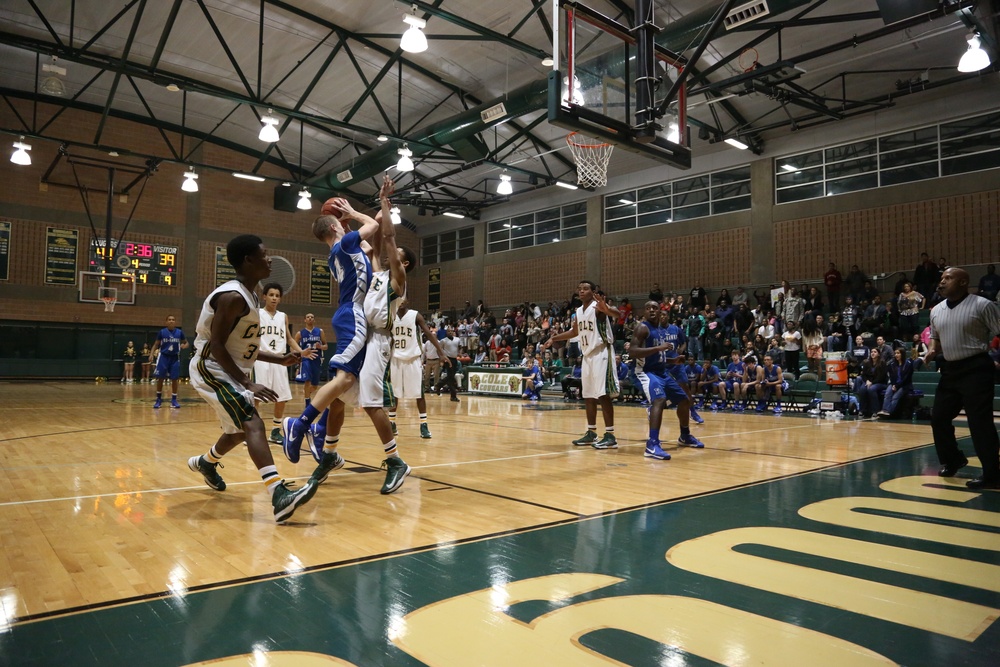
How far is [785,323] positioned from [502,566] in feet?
50.2

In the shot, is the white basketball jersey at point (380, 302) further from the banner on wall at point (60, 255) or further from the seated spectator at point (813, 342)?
the banner on wall at point (60, 255)

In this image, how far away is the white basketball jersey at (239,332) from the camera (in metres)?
3.77

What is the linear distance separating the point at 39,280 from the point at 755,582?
26841 millimetres

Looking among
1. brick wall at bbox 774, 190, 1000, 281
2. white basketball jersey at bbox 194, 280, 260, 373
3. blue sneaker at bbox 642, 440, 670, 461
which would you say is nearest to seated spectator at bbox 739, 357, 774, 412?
brick wall at bbox 774, 190, 1000, 281

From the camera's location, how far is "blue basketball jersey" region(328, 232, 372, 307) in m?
4.50

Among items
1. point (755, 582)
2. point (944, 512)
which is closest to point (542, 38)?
point (944, 512)

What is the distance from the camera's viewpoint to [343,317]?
451 cm

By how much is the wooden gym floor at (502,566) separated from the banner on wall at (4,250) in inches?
827

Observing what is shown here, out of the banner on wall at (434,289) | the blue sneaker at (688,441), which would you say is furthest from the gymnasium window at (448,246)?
the blue sneaker at (688,441)

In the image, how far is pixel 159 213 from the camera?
80.9 feet

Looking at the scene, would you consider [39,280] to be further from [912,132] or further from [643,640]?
[912,132]

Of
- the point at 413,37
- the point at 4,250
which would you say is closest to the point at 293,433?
the point at 413,37

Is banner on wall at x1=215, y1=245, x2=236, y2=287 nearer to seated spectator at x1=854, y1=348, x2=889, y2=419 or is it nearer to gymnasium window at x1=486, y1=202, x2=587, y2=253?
→ gymnasium window at x1=486, y1=202, x2=587, y2=253

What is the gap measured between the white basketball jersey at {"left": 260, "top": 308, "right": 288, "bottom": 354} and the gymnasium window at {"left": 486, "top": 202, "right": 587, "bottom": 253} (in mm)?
18117
